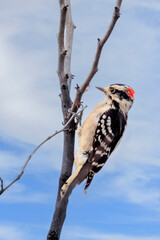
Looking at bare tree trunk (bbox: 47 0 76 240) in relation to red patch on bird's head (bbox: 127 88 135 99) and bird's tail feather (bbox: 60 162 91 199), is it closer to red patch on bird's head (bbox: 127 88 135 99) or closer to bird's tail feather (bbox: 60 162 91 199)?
bird's tail feather (bbox: 60 162 91 199)

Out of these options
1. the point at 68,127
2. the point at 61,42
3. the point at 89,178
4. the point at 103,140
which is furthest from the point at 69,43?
the point at 89,178

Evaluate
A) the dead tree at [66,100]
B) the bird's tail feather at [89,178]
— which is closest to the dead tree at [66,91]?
the dead tree at [66,100]

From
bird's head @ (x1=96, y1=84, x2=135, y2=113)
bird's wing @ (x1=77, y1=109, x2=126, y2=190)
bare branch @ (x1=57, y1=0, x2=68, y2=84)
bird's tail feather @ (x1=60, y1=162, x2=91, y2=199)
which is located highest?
bare branch @ (x1=57, y1=0, x2=68, y2=84)

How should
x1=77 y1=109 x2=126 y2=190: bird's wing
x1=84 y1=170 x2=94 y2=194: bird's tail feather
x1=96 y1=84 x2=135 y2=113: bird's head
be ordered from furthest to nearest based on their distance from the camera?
x1=96 y1=84 x2=135 y2=113: bird's head → x1=77 y1=109 x2=126 y2=190: bird's wing → x1=84 y1=170 x2=94 y2=194: bird's tail feather

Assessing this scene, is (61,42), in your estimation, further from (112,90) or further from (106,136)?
(106,136)

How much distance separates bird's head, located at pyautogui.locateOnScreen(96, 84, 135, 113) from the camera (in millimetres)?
3885

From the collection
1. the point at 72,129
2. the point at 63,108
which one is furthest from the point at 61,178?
the point at 63,108

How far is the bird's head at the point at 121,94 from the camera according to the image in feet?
12.7

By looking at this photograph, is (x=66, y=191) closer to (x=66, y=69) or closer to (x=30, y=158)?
(x=30, y=158)

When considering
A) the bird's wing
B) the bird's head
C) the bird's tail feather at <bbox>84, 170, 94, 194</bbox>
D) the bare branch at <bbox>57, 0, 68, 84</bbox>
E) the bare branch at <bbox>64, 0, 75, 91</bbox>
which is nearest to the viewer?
the bird's tail feather at <bbox>84, 170, 94, 194</bbox>

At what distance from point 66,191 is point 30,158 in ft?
1.54

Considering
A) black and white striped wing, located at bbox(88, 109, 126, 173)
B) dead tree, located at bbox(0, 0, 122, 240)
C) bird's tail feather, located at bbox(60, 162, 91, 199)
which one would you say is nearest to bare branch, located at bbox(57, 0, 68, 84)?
dead tree, located at bbox(0, 0, 122, 240)

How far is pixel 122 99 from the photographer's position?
3.89 metres

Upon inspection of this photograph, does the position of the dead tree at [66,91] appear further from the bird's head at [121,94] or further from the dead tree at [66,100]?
the bird's head at [121,94]
